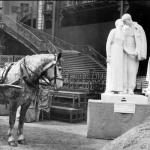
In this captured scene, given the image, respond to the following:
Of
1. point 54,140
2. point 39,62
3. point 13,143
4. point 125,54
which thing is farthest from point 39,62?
point 125,54

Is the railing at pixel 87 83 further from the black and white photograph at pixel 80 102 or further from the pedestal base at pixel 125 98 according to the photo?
the pedestal base at pixel 125 98

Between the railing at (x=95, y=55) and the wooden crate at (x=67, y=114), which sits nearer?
the wooden crate at (x=67, y=114)

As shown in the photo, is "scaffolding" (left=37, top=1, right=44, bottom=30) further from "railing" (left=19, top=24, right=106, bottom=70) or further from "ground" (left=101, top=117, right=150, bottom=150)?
"ground" (left=101, top=117, right=150, bottom=150)

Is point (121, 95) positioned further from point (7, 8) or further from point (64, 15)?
point (7, 8)

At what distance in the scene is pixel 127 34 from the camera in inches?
373

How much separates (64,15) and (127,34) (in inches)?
984

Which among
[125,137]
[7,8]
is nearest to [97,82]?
[125,137]

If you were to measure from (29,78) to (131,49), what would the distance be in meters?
3.23

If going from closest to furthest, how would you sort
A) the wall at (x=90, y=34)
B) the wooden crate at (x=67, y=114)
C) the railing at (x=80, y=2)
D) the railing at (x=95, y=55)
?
the wooden crate at (x=67, y=114) < the railing at (x=95, y=55) < the railing at (x=80, y=2) < the wall at (x=90, y=34)

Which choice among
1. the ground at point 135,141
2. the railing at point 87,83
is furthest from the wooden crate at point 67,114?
the ground at point 135,141

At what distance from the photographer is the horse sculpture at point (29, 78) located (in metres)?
7.36

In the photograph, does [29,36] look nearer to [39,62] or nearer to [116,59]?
[116,59]

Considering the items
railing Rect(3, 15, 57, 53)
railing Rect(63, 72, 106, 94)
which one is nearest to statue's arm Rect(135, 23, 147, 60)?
railing Rect(63, 72, 106, 94)

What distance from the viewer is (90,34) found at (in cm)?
3180
